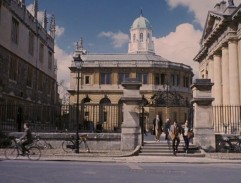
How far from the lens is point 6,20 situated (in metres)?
31.2

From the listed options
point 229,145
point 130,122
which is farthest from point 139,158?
point 229,145

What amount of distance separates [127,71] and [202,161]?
52.1 metres

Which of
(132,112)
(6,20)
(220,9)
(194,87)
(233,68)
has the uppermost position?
(220,9)

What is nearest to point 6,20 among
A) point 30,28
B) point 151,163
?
point 30,28

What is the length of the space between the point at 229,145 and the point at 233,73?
11.6 meters

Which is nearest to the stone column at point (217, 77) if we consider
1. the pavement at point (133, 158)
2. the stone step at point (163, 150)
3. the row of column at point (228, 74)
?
the row of column at point (228, 74)

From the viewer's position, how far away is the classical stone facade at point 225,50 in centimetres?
3062

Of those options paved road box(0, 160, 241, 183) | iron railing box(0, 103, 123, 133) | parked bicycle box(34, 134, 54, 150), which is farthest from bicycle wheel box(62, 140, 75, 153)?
paved road box(0, 160, 241, 183)

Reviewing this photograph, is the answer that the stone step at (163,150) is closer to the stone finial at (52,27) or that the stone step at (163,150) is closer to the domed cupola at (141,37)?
the stone finial at (52,27)

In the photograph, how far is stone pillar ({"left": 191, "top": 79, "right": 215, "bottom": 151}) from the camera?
20.4 m

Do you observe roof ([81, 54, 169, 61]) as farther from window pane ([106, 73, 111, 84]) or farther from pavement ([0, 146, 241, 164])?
pavement ([0, 146, 241, 164])

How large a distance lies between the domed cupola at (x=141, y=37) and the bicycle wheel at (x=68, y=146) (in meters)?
79.6

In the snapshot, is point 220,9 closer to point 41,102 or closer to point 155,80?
point 41,102

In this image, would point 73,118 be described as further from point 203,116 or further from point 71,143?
point 203,116
